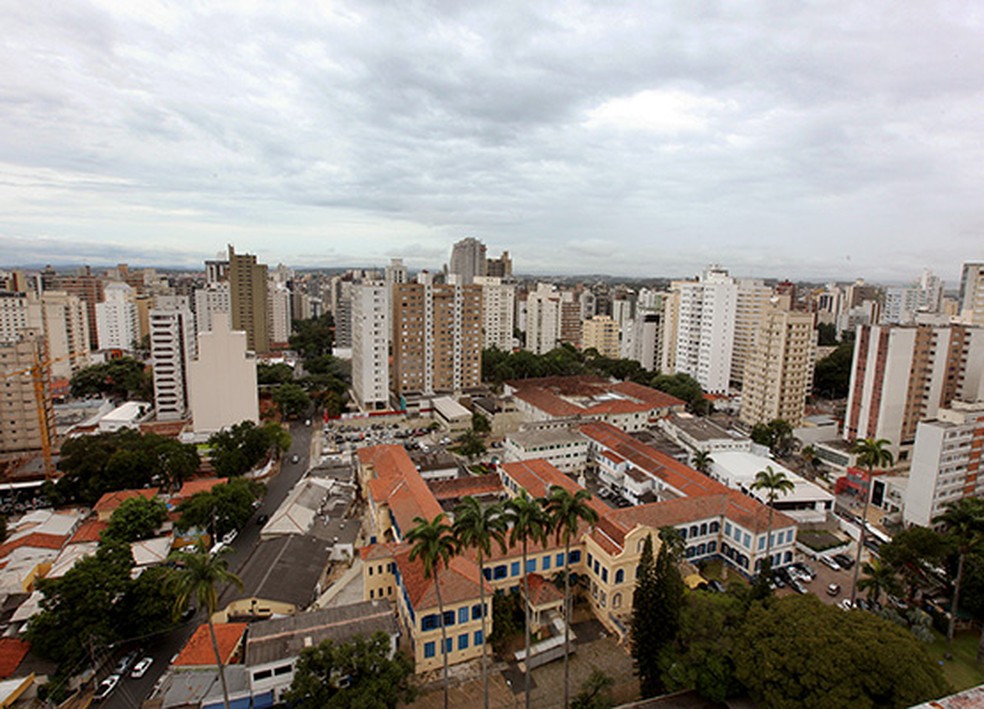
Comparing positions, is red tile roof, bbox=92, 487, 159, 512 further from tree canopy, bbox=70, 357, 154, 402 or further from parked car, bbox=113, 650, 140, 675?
tree canopy, bbox=70, 357, 154, 402

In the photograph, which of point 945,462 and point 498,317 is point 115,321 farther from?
point 945,462

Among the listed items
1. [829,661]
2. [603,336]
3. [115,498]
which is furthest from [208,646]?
[603,336]

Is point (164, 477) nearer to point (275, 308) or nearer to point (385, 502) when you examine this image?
point (385, 502)

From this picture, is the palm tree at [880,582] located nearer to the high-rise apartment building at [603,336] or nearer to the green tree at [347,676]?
the green tree at [347,676]

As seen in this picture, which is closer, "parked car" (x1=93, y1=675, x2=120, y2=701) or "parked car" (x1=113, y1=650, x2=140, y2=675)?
"parked car" (x1=93, y1=675, x2=120, y2=701)

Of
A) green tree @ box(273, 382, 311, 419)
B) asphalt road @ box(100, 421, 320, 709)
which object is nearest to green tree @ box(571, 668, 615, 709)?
asphalt road @ box(100, 421, 320, 709)

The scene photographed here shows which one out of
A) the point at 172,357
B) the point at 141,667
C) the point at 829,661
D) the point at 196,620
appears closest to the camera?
the point at 829,661
